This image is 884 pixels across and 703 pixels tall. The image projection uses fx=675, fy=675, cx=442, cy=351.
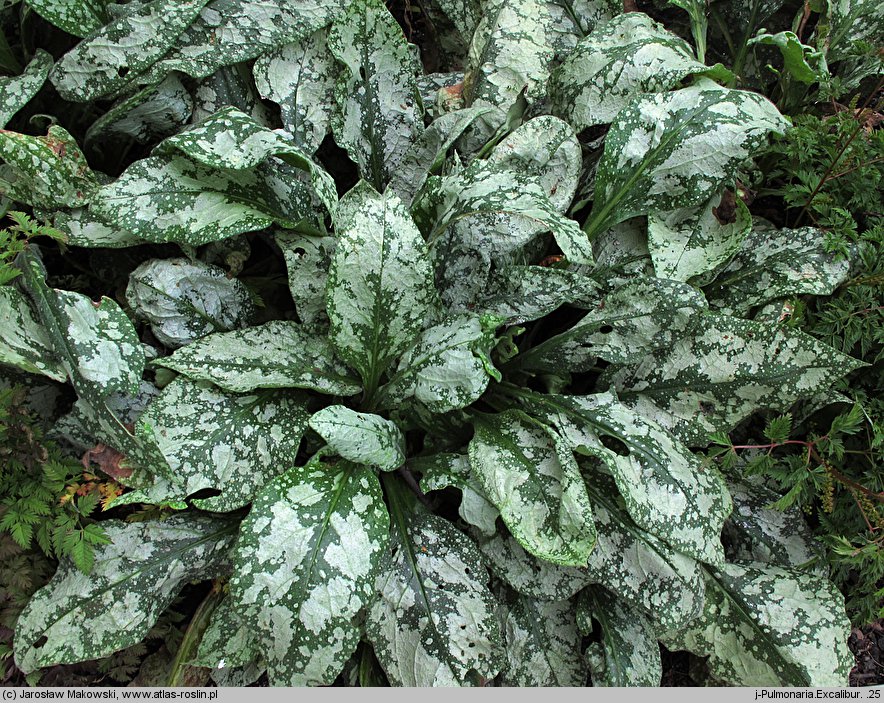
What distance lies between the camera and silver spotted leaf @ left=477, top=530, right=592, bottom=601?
1878 millimetres

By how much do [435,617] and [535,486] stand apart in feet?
1.47

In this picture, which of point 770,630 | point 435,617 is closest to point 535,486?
point 435,617

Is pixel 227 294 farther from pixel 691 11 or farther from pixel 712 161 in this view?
pixel 691 11

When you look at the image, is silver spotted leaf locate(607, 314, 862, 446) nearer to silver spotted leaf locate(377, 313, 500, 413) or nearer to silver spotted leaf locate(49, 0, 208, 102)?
silver spotted leaf locate(377, 313, 500, 413)

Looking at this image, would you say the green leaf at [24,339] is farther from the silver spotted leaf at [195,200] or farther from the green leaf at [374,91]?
the green leaf at [374,91]

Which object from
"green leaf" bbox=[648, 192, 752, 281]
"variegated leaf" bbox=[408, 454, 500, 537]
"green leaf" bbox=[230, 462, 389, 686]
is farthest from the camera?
"green leaf" bbox=[648, 192, 752, 281]

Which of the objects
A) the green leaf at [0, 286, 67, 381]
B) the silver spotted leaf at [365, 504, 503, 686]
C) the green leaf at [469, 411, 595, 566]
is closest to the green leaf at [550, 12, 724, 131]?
the green leaf at [469, 411, 595, 566]

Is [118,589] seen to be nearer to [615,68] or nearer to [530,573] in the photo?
[530,573]

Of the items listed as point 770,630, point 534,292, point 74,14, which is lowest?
point 770,630

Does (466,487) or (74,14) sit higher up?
(74,14)

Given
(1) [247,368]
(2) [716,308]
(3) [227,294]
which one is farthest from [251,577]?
(2) [716,308]

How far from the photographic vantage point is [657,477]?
1745mm

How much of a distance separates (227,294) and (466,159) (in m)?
0.83

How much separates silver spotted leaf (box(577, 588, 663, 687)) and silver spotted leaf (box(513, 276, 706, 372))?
28.2 inches
